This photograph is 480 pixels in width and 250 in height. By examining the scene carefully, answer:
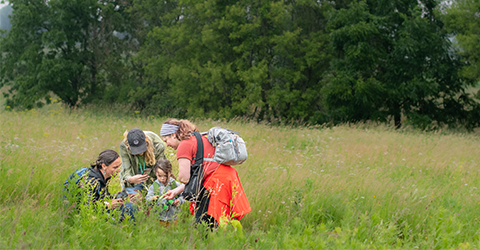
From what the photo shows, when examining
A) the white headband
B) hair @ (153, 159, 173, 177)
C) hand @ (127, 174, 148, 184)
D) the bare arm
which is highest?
the white headband

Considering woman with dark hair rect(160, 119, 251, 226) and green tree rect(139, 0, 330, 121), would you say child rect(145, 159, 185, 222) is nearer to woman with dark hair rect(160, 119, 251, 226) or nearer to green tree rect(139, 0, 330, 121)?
woman with dark hair rect(160, 119, 251, 226)

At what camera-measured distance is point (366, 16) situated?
1658 centimetres

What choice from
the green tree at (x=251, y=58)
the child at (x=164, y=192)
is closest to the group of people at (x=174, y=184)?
the child at (x=164, y=192)

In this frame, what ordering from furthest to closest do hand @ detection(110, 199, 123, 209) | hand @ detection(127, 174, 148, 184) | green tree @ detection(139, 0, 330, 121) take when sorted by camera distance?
green tree @ detection(139, 0, 330, 121), hand @ detection(127, 174, 148, 184), hand @ detection(110, 199, 123, 209)

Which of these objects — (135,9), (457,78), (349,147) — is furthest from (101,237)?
(135,9)

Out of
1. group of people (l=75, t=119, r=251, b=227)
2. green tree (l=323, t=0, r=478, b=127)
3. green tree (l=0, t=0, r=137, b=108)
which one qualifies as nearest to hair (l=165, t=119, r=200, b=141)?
group of people (l=75, t=119, r=251, b=227)

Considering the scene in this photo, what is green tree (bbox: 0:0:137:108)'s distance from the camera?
20.8 m

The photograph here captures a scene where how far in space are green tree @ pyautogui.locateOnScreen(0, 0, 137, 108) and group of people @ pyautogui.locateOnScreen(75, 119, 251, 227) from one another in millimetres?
19624

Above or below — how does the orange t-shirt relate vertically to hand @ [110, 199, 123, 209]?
above

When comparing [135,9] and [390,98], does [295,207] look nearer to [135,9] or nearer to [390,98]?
[390,98]

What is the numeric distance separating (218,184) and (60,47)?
73.4 ft

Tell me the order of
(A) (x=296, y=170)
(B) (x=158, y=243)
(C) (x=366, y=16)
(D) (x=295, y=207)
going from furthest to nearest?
(C) (x=366, y=16) < (A) (x=296, y=170) < (D) (x=295, y=207) < (B) (x=158, y=243)

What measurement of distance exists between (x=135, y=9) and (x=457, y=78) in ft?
63.8

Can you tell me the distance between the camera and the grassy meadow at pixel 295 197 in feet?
9.69
